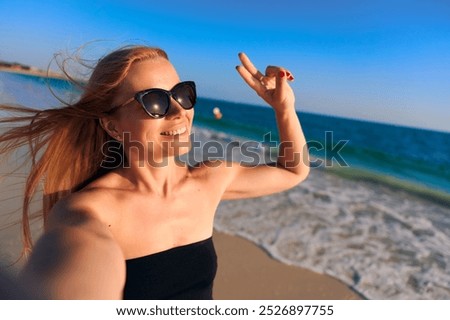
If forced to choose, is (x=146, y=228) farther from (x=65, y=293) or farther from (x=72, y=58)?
(x=72, y=58)

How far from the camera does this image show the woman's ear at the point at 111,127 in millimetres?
2305

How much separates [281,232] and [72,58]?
14.9 ft

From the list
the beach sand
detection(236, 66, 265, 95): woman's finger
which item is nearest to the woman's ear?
detection(236, 66, 265, 95): woman's finger

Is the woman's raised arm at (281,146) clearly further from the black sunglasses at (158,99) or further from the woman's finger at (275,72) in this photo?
the black sunglasses at (158,99)

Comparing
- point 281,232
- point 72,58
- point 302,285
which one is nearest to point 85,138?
point 72,58

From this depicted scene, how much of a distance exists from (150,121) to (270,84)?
0.83 m

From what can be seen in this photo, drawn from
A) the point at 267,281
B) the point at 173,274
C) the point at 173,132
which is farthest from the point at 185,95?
the point at 267,281

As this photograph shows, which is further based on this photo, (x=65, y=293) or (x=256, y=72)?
(x=256, y=72)

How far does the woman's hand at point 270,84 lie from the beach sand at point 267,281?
2723 mm

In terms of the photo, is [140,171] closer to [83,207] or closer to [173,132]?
[173,132]

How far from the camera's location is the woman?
2.06 m

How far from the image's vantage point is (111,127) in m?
2.32

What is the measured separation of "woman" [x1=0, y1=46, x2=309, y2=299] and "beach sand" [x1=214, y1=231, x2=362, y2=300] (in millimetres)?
2516

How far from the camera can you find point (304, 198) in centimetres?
863
